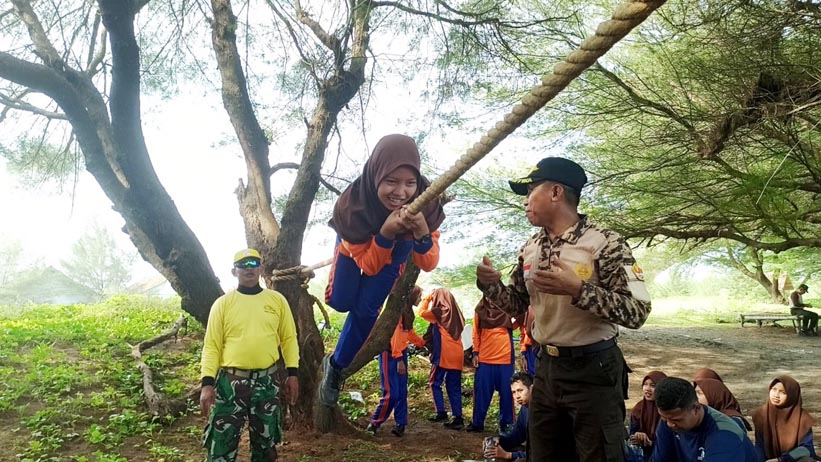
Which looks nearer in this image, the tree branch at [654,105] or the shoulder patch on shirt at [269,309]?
the shoulder patch on shirt at [269,309]

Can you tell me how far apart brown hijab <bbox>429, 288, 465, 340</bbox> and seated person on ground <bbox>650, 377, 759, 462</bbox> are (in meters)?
2.72

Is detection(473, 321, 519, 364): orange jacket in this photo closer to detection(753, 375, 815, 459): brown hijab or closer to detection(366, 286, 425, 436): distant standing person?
detection(366, 286, 425, 436): distant standing person

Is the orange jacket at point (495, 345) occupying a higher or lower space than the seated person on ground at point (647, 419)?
higher

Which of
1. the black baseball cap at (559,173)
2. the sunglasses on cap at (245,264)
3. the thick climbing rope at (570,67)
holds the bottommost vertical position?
the sunglasses on cap at (245,264)

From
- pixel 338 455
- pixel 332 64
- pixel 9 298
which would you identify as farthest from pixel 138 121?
pixel 9 298

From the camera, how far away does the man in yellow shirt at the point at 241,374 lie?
2.87 meters

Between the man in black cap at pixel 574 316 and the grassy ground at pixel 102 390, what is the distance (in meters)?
2.39

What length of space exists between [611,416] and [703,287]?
27271 millimetres

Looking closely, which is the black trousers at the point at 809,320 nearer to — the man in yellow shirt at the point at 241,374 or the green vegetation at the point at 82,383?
the green vegetation at the point at 82,383

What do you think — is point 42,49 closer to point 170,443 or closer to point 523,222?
point 170,443

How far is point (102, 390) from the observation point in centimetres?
484

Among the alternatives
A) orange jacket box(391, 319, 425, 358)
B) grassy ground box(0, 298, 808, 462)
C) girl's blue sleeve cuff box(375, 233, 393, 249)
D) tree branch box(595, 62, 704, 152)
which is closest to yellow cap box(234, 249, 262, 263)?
girl's blue sleeve cuff box(375, 233, 393, 249)

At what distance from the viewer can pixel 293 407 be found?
4047 mm

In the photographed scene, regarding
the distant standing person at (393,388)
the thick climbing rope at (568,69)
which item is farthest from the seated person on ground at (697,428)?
the distant standing person at (393,388)
